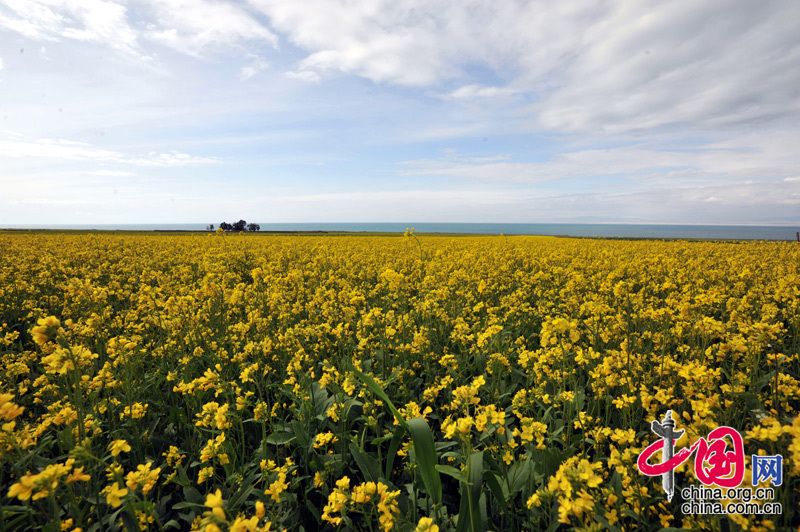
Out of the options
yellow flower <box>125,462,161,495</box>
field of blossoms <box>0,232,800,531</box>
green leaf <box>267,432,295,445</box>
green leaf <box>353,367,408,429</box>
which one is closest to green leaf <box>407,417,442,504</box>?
field of blossoms <box>0,232,800,531</box>

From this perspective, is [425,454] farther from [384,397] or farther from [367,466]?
[367,466]

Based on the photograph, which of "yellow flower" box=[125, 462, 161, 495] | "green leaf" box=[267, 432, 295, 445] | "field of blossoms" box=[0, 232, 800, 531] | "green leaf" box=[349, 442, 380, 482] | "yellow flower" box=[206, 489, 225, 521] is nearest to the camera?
"yellow flower" box=[206, 489, 225, 521]

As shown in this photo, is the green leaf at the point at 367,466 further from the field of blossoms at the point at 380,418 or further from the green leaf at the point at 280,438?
the green leaf at the point at 280,438

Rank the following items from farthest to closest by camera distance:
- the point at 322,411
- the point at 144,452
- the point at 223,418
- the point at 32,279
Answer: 1. the point at 32,279
2. the point at 322,411
3. the point at 144,452
4. the point at 223,418

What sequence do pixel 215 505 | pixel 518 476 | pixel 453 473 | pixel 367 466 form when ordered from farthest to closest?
1. pixel 367 466
2. pixel 518 476
3. pixel 453 473
4. pixel 215 505

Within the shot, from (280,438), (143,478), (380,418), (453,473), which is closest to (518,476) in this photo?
(453,473)

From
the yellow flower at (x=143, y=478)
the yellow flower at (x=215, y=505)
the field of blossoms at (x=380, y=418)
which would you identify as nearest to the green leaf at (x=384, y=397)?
the field of blossoms at (x=380, y=418)

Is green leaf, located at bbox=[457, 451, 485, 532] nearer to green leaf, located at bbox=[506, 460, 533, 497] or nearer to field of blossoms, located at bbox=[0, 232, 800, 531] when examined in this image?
field of blossoms, located at bbox=[0, 232, 800, 531]

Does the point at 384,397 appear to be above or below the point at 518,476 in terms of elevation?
above

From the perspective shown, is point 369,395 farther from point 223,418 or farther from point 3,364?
point 3,364

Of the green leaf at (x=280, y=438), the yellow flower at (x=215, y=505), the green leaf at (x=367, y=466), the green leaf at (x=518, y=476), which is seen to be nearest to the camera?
the yellow flower at (x=215, y=505)

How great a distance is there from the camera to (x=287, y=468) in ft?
8.54

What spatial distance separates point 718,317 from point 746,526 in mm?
6158

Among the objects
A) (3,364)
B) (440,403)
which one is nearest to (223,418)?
(440,403)
